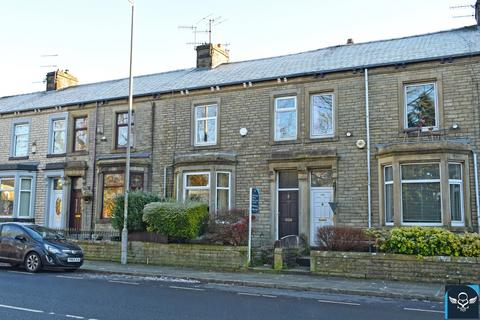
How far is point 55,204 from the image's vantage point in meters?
22.7

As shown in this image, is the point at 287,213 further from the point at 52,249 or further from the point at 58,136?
the point at 58,136

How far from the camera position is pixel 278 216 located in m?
17.9

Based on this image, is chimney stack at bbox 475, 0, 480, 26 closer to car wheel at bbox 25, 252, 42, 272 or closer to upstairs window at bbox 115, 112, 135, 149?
upstairs window at bbox 115, 112, 135, 149

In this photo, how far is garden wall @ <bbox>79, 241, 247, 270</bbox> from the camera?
1497 centimetres

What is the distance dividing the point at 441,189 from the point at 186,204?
810 cm

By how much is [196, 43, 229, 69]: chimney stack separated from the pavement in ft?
35.0

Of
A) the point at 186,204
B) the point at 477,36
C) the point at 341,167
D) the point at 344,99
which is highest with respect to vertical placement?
the point at 477,36

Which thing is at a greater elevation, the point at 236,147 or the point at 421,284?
the point at 236,147

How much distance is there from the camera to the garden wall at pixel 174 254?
589 inches

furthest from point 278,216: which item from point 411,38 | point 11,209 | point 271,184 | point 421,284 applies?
point 11,209

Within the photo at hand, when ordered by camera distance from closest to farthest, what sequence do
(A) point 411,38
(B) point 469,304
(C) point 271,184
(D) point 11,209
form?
(B) point 469,304
(C) point 271,184
(A) point 411,38
(D) point 11,209

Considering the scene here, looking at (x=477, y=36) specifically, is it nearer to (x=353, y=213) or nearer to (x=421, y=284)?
(x=353, y=213)

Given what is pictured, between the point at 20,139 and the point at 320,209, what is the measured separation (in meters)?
15.4

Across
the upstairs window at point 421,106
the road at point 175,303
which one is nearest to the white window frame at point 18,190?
the road at point 175,303
